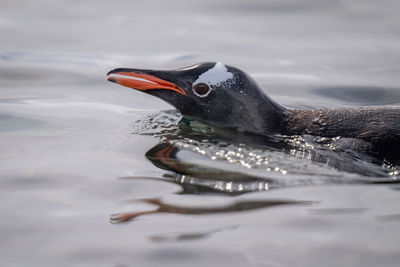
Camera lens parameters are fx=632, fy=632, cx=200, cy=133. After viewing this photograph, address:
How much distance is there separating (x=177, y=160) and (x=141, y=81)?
56.6 inches

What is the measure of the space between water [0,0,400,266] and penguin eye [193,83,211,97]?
1.20 ft

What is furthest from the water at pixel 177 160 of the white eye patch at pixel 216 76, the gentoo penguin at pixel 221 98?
the white eye patch at pixel 216 76

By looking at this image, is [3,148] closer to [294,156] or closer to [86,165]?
[86,165]

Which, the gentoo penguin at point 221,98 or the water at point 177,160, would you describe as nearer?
the water at point 177,160

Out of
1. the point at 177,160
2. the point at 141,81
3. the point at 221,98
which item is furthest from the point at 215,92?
the point at 177,160

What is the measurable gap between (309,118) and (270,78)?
2.95 meters

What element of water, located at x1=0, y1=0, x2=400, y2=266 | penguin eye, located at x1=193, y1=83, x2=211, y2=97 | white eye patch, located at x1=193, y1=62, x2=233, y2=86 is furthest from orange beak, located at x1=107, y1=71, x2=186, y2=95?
water, located at x1=0, y1=0, x2=400, y2=266

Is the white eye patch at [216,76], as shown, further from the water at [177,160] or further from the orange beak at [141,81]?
the water at [177,160]

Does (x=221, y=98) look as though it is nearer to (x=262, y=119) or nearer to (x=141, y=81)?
(x=262, y=119)

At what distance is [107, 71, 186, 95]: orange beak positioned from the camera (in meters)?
6.49

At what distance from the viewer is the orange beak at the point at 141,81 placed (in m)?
6.49

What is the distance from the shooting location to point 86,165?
5.26 metres

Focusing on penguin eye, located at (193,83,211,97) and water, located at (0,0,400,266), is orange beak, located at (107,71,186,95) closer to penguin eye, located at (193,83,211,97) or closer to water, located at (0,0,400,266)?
penguin eye, located at (193,83,211,97)

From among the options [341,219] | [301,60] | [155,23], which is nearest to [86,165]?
[341,219]
